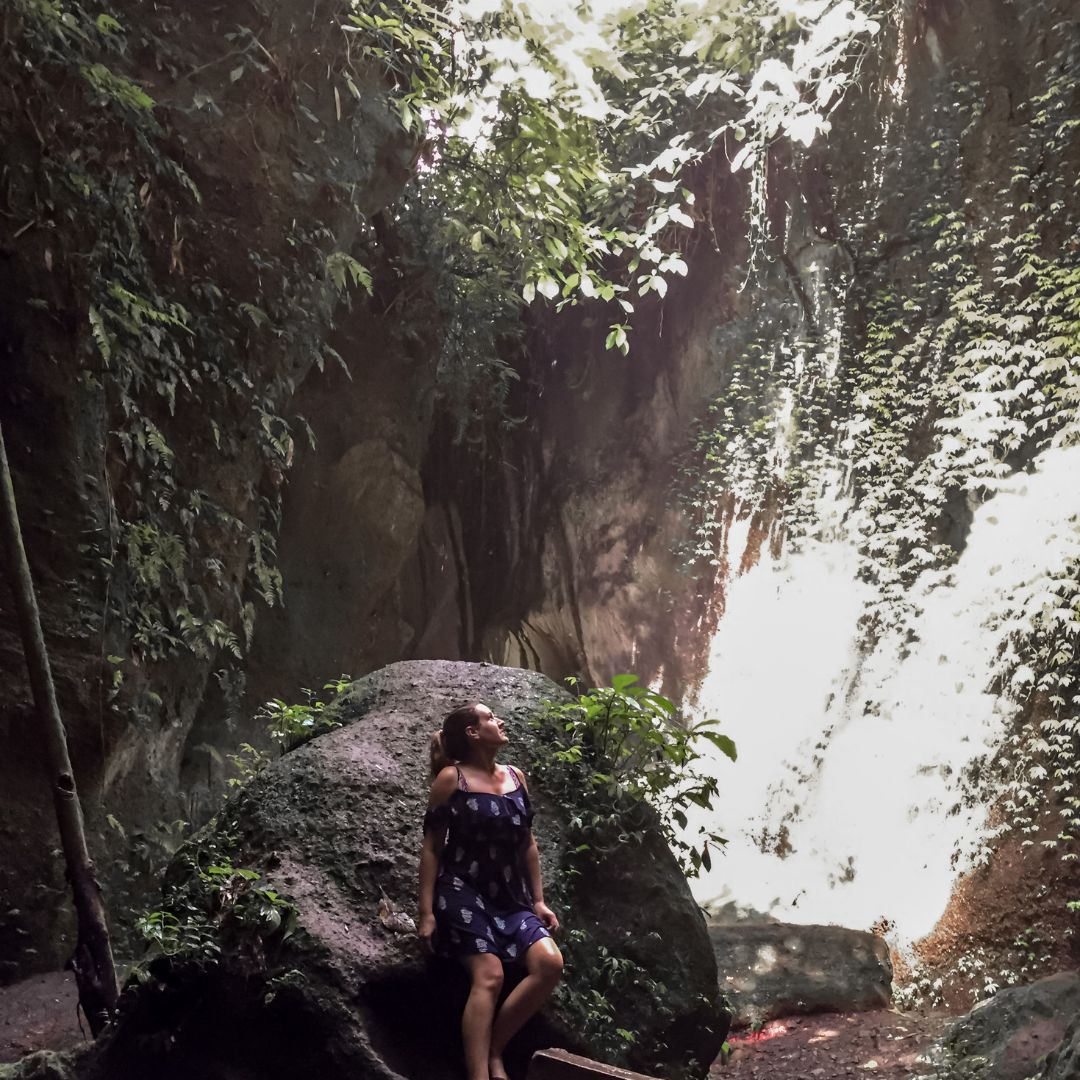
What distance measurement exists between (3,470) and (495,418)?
868 centimetres

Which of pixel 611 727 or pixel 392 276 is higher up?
pixel 392 276

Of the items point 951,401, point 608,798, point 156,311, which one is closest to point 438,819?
point 608,798

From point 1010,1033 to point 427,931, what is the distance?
3611 millimetres

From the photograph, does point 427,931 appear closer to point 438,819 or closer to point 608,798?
point 438,819

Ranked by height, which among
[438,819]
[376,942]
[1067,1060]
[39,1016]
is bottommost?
[1067,1060]

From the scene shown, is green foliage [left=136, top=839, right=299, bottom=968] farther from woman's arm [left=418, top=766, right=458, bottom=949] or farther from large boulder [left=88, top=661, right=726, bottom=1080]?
woman's arm [left=418, top=766, right=458, bottom=949]

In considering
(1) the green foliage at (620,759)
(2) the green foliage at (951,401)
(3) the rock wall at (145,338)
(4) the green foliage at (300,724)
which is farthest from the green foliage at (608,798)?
(2) the green foliage at (951,401)

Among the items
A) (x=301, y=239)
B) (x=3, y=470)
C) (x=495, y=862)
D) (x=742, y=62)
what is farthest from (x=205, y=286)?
(x=742, y=62)

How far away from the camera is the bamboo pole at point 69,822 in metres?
3.54

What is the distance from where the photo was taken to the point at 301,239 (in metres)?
7.46

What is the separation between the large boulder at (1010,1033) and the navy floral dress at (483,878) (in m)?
2.90

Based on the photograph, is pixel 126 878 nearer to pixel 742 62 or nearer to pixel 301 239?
pixel 301 239

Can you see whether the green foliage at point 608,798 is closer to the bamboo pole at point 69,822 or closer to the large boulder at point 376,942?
the large boulder at point 376,942

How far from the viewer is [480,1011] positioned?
123 inches
